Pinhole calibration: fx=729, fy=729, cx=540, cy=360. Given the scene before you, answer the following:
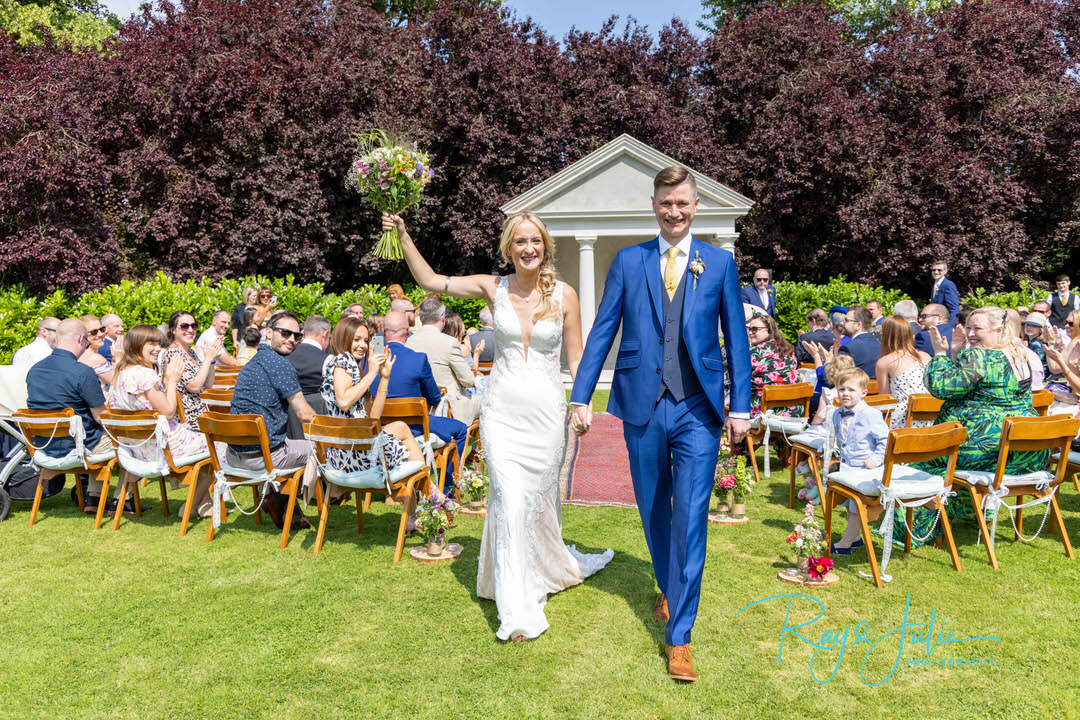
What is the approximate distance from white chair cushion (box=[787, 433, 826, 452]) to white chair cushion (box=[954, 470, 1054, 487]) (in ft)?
4.95

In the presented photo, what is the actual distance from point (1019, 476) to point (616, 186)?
14.1 m

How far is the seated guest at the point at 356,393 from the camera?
19.4ft

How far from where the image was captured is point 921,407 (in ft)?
22.2

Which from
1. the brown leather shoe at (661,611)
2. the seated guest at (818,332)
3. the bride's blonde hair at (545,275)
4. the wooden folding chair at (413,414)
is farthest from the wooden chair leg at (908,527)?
the seated guest at (818,332)

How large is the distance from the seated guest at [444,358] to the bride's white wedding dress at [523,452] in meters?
3.70

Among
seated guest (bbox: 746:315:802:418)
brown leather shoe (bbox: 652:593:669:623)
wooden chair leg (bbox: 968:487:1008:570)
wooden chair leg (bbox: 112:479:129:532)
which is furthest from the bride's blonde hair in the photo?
wooden chair leg (bbox: 112:479:129:532)

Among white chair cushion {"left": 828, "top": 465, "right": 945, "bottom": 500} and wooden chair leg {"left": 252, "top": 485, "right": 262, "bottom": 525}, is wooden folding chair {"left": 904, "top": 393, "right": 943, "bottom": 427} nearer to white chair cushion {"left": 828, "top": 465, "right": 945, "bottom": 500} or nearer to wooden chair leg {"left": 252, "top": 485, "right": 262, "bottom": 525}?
white chair cushion {"left": 828, "top": 465, "right": 945, "bottom": 500}

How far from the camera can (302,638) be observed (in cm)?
441

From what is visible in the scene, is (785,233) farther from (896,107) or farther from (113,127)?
(113,127)

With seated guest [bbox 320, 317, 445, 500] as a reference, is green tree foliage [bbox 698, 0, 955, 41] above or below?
above

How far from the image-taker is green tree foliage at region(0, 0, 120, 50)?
27.5 meters

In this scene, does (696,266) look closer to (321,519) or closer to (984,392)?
(984,392)

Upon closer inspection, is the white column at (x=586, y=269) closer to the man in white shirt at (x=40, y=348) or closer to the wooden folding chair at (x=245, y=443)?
the man in white shirt at (x=40, y=348)

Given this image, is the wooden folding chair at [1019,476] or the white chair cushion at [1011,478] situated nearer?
the wooden folding chair at [1019,476]
